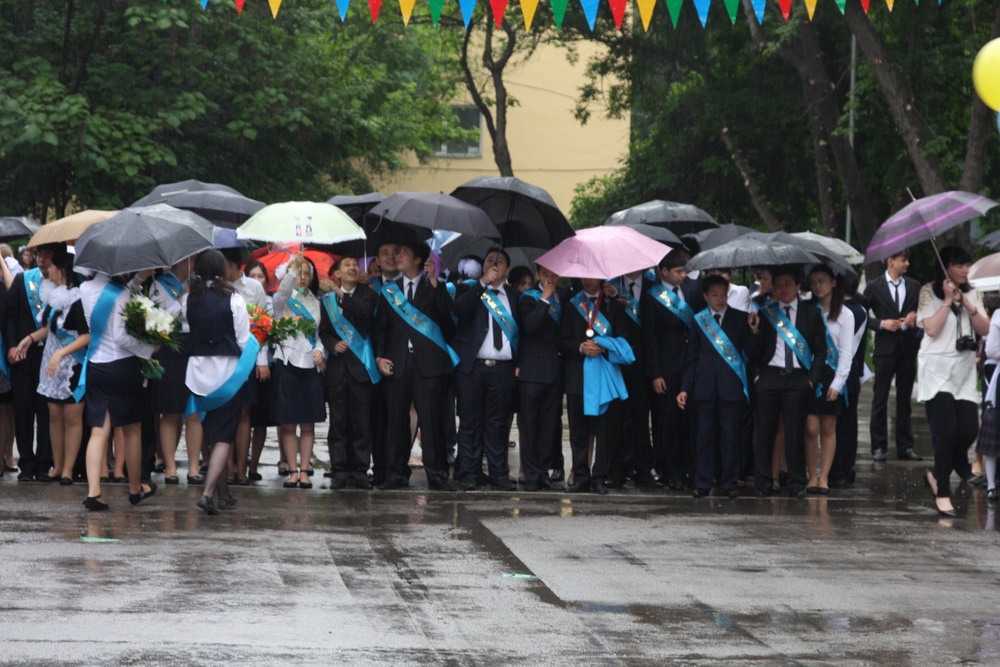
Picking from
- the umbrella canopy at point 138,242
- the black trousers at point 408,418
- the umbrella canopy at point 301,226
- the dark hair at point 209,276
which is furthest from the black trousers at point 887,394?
the umbrella canopy at point 138,242

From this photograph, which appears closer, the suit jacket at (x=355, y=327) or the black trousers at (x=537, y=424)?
the suit jacket at (x=355, y=327)

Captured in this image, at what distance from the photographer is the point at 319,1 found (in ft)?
89.6

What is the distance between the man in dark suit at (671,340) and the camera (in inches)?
480

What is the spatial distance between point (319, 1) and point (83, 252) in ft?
59.6

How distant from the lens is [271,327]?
11344 mm

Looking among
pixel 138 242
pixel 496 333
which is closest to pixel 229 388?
pixel 138 242

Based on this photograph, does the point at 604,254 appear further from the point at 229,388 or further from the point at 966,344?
the point at 229,388

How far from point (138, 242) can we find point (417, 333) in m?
2.64

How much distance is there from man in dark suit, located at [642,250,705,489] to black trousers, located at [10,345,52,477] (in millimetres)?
4615

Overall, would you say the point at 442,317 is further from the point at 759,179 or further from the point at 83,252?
the point at 759,179

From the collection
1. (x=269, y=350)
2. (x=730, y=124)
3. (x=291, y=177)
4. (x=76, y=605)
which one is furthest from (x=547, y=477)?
(x=730, y=124)

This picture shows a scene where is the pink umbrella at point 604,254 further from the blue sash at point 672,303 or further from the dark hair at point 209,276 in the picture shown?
the dark hair at point 209,276

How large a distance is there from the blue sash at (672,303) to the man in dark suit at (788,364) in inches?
21.8

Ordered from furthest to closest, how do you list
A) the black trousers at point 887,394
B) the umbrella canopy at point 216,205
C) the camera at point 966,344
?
the black trousers at point 887,394
the umbrella canopy at point 216,205
the camera at point 966,344
